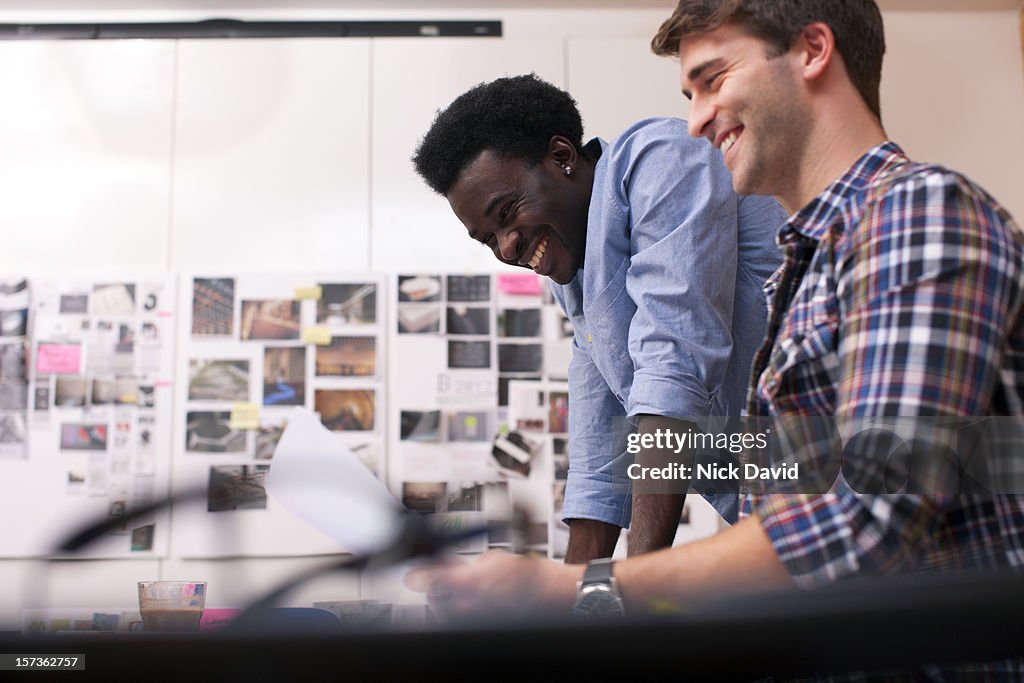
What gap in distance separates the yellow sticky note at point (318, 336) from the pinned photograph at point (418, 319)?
0.54ft

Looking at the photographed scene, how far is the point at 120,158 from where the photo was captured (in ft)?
6.82

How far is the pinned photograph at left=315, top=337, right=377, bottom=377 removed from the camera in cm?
202

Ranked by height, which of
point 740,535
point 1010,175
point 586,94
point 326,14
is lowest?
point 740,535

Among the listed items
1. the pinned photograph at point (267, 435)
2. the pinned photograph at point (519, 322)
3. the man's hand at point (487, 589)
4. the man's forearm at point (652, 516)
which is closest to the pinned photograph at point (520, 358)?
the pinned photograph at point (519, 322)

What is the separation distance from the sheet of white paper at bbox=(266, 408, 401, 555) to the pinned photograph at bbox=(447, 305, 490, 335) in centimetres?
171

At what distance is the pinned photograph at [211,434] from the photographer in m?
1.99

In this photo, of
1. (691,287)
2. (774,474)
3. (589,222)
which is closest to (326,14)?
(589,222)

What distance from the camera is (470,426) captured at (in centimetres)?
202

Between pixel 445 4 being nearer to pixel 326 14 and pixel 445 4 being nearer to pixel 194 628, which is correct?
pixel 326 14

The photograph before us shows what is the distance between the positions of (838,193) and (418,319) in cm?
157

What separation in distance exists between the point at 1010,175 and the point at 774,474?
2164mm

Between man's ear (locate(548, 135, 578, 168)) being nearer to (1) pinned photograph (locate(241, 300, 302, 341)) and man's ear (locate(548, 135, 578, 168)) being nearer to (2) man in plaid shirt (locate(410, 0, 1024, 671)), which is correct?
(2) man in plaid shirt (locate(410, 0, 1024, 671))

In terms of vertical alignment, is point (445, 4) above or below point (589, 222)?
above

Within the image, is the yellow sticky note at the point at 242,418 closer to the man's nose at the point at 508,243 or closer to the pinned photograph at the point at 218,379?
the pinned photograph at the point at 218,379
